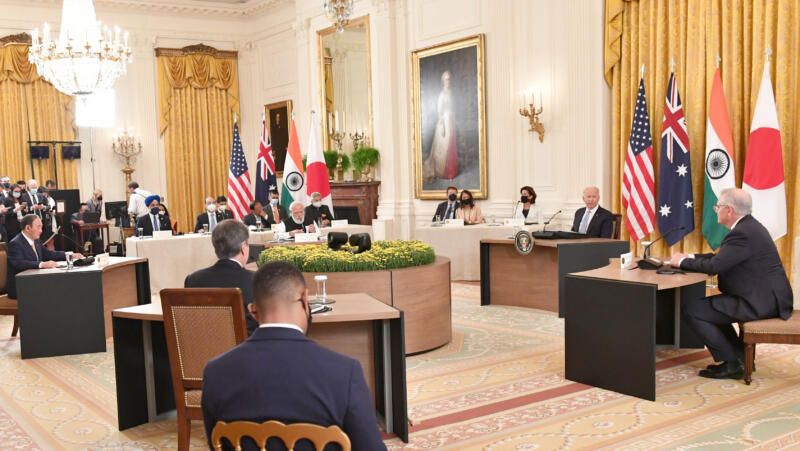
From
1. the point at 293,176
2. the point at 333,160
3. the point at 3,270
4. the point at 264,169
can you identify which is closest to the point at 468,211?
the point at 293,176

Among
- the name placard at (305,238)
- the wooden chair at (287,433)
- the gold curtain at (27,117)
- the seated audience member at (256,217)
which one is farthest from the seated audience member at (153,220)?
the wooden chair at (287,433)

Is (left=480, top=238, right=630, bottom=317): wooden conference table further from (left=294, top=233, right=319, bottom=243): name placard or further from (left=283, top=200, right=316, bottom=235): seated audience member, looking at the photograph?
(left=283, top=200, right=316, bottom=235): seated audience member

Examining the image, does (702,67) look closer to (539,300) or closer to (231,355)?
(539,300)

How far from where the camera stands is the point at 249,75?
1839cm

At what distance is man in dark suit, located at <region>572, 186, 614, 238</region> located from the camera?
8.45 m

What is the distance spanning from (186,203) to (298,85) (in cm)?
397

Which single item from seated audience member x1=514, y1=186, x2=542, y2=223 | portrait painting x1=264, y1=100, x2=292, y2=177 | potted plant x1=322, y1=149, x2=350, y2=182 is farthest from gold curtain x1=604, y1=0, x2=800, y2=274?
portrait painting x1=264, y1=100, x2=292, y2=177

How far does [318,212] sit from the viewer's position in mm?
11695

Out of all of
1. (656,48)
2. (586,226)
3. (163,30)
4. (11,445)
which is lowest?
(11,445)

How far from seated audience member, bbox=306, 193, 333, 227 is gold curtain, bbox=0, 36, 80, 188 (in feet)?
23.4

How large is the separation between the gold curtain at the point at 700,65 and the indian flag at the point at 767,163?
0.26m

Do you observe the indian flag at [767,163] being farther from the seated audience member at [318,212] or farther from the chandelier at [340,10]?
the seated audience member at [318,212]

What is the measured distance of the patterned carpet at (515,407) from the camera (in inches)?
172

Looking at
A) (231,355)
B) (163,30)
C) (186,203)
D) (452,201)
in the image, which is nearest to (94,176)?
(186,203)
